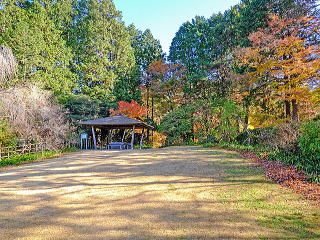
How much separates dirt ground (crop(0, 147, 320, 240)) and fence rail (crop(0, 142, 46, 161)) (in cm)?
431

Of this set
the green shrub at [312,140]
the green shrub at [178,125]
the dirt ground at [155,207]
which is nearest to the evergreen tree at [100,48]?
the green shrub at [178,125]

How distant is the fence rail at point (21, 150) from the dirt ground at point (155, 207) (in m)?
4.31

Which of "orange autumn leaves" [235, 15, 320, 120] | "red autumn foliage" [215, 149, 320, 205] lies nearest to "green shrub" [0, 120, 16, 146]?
"red autumn foliage" [215, 149, 320, 205]

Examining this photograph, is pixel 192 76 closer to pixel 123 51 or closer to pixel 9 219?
pixel 123 51

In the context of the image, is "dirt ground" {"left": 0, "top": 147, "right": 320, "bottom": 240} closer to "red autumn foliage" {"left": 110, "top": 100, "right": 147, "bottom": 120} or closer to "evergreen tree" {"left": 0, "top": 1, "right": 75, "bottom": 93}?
"evergreen tree" {"left": 0, "top": 1, "right": 75, "bottom": 93}

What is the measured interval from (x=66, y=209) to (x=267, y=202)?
3501 mm

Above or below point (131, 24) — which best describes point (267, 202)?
below

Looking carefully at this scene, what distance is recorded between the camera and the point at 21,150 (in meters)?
9.66

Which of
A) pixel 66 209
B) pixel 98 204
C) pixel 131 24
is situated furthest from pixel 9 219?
pixel 131 24

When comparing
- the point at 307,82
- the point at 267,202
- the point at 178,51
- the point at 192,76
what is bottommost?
the point at 267,202

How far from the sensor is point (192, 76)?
690 inches

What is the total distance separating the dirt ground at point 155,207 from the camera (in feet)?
8.66

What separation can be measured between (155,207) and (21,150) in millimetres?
9104

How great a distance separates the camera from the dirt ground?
2639 mm
